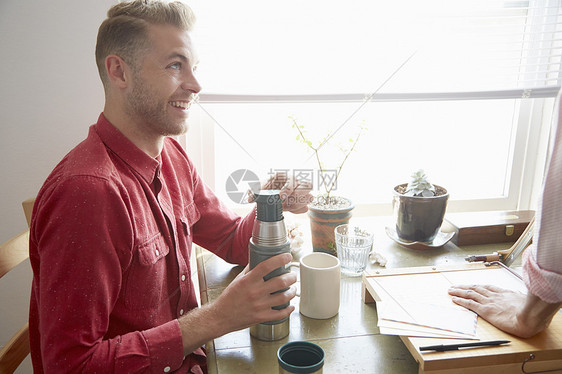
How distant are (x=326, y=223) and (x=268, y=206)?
17.2 inches

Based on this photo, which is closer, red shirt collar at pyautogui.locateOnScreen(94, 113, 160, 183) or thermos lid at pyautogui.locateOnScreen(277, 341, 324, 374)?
thermos lid at pyautogui.locateOnScreen(277, 341, 324, 374)

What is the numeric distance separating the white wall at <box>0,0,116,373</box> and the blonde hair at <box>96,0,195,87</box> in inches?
15.2

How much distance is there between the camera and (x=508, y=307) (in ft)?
2.68

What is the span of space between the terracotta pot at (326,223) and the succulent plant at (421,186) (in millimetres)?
200

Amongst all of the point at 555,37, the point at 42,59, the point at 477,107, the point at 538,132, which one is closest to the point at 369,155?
the point at 477,107

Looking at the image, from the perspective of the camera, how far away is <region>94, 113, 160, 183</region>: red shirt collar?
93 centimetres

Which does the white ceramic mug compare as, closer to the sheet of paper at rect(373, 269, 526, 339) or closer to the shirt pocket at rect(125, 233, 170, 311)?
the sheet of paper at rect(373, 269, 526, 339)

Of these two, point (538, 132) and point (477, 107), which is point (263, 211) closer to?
point (477, 107)

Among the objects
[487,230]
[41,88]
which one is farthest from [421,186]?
[41,88]

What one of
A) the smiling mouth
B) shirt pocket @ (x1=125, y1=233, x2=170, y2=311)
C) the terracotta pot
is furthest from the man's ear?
the terracotta pot

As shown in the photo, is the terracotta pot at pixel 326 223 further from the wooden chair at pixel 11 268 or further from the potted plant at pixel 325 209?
the wooden chair at pixel 11 268

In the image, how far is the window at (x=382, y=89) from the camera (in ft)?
4.69

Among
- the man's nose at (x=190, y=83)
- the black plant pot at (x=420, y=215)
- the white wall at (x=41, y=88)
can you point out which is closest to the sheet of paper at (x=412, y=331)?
the black plant pot at (x=420, y=215)

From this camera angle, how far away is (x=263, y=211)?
0.83 m
